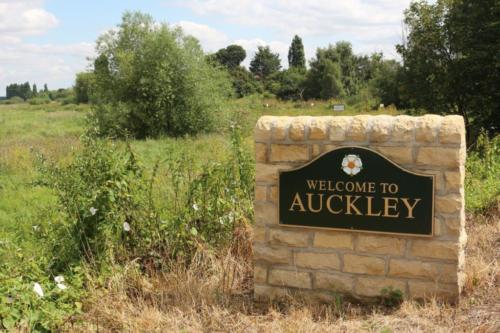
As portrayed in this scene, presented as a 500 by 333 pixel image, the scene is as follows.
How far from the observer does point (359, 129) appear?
148 inches

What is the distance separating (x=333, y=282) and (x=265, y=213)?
708 millimetres

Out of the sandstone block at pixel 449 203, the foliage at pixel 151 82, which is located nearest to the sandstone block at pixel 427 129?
the sandstone block at pixel 449 203

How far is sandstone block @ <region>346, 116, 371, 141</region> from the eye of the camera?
148 inches

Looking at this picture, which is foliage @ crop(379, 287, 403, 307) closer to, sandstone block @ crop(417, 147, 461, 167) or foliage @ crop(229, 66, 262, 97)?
sandstone block @ crop(417, 147, 461, 167)

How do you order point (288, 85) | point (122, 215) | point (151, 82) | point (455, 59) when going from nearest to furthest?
1. point (122, 215)
2. point (455, 59)
3. point (151, 82)
4. point (288, 85)

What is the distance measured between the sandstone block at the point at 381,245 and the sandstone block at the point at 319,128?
30.2 inches

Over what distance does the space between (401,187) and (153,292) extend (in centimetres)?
203

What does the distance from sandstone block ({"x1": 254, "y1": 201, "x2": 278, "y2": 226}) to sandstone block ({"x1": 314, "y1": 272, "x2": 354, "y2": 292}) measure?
20.6 inches

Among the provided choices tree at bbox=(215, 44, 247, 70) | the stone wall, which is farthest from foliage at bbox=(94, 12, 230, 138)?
tree at bbox=(215, 44, 247, 70)

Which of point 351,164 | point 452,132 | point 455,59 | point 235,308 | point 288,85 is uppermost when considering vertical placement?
point 288,85

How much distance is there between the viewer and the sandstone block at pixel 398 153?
144 inches

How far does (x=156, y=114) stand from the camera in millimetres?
20641

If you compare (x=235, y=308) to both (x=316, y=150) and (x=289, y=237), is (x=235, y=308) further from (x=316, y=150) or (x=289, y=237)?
(x=316, y=150)

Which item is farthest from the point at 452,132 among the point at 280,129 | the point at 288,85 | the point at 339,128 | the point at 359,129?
the point at 288,85
